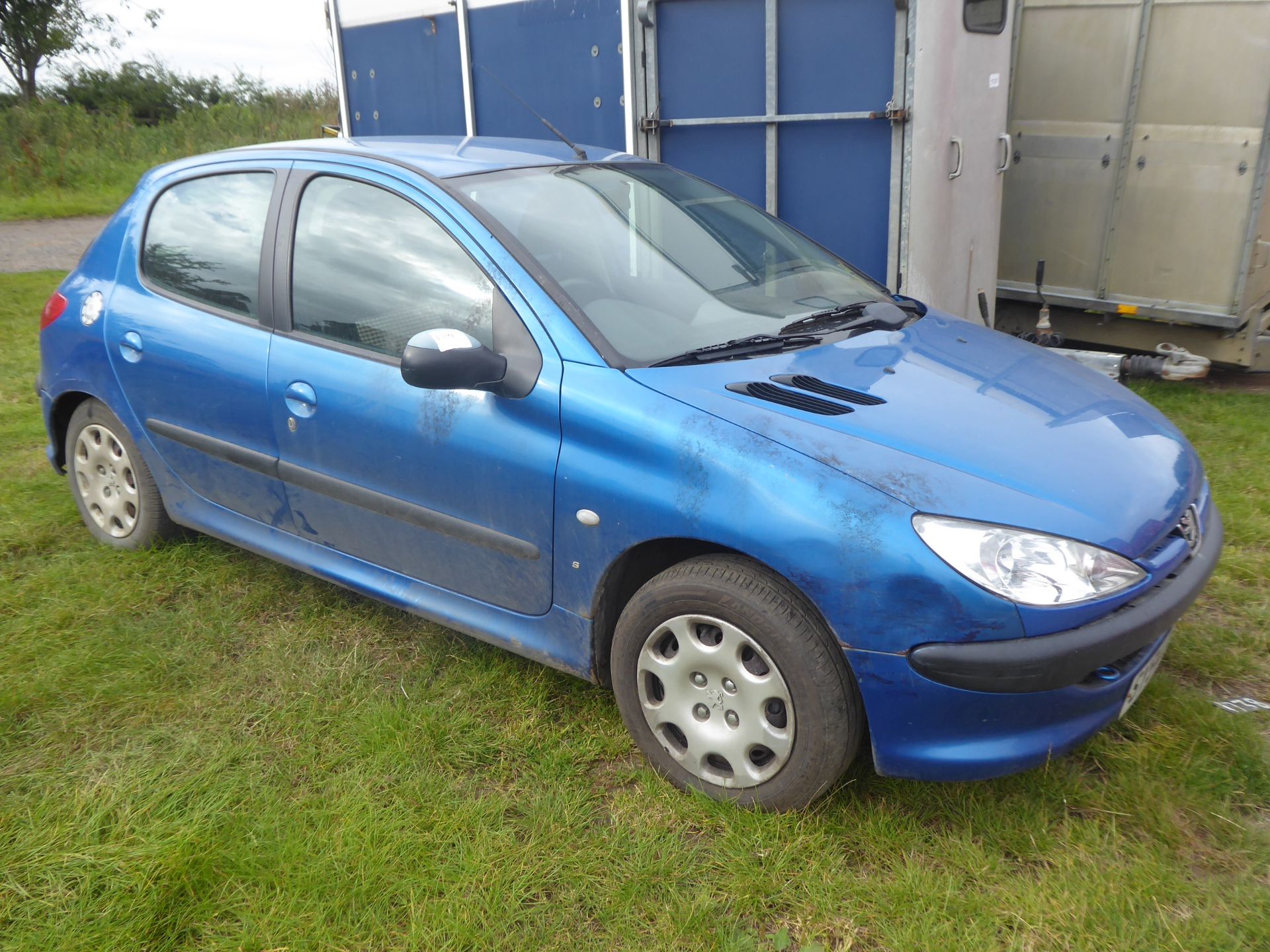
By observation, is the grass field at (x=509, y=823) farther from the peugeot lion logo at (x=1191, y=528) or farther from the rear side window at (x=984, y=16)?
the rear side window at (x=984, y=16)

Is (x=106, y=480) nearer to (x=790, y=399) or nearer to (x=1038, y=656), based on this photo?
(x=790, y=399)

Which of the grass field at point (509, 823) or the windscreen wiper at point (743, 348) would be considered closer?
the grass field at point (509, 823)

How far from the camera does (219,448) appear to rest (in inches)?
137

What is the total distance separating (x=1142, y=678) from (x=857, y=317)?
4.36 feet

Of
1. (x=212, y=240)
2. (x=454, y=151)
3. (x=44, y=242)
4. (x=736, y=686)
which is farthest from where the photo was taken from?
(x=44, y=242)

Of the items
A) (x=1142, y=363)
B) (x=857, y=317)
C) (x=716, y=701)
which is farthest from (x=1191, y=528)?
(x=1142, y=363)

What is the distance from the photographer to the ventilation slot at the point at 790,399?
8.10 feet

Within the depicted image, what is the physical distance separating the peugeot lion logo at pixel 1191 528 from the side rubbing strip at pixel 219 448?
2.59 meters

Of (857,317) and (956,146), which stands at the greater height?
(956,146)

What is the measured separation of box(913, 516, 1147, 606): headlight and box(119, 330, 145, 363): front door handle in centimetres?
281

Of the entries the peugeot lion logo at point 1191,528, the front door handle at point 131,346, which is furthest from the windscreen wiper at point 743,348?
the front door handle at point 131,346

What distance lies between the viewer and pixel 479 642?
341 centimetres

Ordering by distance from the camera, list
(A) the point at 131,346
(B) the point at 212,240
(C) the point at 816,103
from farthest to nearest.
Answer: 1. (C) the point at 816,103
2. (A) the point at 131,346
3. (B) the point at 212,240

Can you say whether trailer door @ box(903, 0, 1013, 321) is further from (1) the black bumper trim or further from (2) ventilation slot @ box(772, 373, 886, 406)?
(1) the black bumper trim
